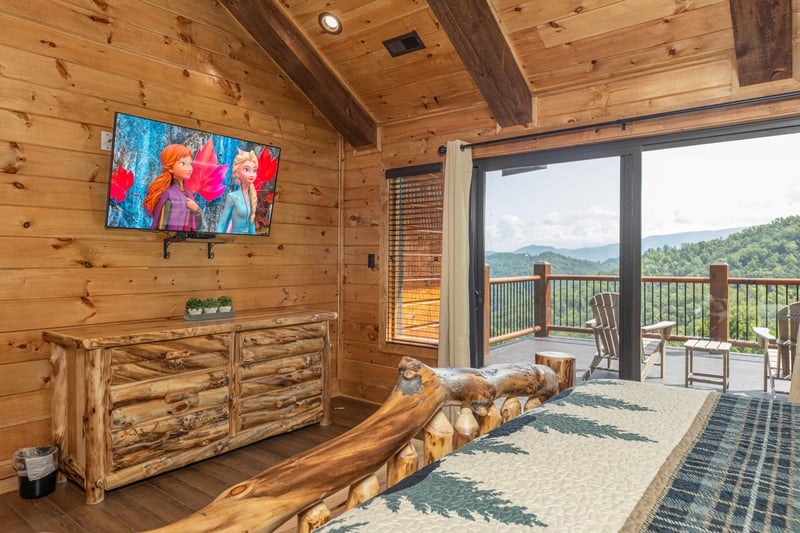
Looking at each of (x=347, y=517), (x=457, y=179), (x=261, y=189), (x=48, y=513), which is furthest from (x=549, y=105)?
(x=48, y=513)

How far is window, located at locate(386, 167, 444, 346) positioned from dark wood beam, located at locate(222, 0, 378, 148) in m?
0.50

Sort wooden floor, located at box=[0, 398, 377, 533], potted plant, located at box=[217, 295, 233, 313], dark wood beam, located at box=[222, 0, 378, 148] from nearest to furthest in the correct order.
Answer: wooden floor, located at box=[0, 398, 377, 533] < potted plant, located at box=[217, 295, 233, 313] < dark wood beam, located at box=[222, 0, 378, 148]

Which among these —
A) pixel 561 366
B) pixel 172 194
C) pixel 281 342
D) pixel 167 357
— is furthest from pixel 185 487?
pixel 561 366

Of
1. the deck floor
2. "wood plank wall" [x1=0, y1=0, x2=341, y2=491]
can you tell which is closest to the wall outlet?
"wood plank wall" [x1=0, y1=0, x2=341, y2=491]

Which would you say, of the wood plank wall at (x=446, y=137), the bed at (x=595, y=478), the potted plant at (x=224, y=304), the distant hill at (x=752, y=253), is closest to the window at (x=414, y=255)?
the wood plank wall at (x=446, y=137)

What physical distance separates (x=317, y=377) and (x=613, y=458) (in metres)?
2.83

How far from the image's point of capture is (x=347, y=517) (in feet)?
2.60

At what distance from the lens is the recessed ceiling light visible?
3.43 m

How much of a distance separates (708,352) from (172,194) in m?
3.29

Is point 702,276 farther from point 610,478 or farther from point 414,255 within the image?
point 610,478

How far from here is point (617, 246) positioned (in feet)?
10.3

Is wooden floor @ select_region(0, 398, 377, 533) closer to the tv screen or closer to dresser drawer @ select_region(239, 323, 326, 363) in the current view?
dresser drawer @ select_region(239, 323, 326, 363)

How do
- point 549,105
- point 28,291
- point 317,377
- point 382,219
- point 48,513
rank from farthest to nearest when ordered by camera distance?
point 382,219
point 317,377
point 549,105
point 28,291
point 48,513

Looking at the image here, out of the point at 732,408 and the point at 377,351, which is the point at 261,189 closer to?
the point at 377,351
